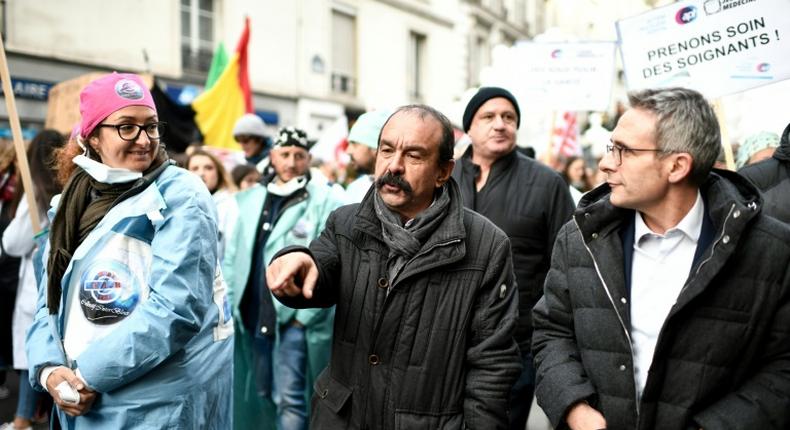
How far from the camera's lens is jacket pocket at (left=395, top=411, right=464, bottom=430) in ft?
7.99

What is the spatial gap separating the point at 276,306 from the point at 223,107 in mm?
6823

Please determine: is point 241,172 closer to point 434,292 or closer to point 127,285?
point 127,285

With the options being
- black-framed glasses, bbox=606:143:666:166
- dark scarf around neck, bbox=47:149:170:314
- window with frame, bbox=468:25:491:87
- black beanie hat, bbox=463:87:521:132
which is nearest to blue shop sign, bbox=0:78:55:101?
black beanie hat, bbox=463:87:521:132

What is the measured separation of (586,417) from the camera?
2422 mm

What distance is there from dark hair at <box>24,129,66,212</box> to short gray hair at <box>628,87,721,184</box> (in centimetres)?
388

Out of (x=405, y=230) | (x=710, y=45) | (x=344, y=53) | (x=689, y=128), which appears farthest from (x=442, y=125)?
(x=344, y=53)

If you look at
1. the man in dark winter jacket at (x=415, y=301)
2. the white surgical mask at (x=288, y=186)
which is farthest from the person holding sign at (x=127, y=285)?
the white surgical mask at (x=288, y=186)

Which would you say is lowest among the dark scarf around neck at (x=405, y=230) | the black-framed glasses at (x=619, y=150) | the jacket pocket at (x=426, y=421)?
the jacket pocket at (x=426, y=421)

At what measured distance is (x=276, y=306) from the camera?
483 centimetres

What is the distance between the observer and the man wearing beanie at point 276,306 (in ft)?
15.8

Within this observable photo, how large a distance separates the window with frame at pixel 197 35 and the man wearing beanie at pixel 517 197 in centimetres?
1420

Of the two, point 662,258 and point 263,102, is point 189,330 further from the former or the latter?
point 263,102

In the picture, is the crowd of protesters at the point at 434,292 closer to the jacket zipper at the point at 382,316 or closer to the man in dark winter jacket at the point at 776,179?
the jacket zipper at the point at 382,316

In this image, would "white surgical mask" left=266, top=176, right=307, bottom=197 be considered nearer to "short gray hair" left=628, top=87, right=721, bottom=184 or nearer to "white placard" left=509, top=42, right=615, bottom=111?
"white placard" left=509, top=42, right=615, bottom=111
